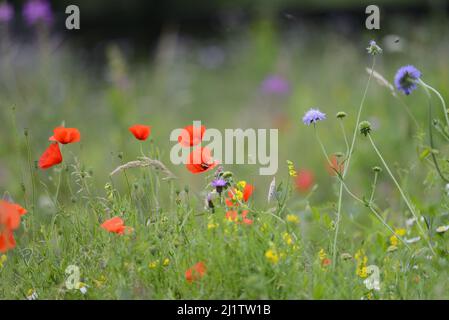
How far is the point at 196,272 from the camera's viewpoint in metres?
1.67

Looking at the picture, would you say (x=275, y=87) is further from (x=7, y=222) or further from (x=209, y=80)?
(x=7, y=222)

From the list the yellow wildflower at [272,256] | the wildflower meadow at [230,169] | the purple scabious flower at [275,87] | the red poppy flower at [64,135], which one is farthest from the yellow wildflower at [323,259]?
the purple scabious flower at [275,87]

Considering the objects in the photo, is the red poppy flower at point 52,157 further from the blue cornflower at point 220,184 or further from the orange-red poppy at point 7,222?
the blue cornflower at point 220,184

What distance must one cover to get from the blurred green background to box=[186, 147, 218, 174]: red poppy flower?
0.41 ft

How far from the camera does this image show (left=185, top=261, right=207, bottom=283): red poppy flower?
65.5 inches

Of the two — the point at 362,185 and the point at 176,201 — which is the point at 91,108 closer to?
the point at 362,185

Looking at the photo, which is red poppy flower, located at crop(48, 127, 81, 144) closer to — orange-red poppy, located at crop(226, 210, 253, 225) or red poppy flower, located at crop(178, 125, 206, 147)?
red poppy flower, located at crop(178, 125, 206, 147)

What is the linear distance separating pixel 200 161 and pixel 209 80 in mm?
5348

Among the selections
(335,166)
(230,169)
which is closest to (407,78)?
(335,166)

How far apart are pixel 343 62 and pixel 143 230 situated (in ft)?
13.8

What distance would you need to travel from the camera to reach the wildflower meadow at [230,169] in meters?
1.71

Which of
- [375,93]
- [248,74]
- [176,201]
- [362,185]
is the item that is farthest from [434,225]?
[248,74]
